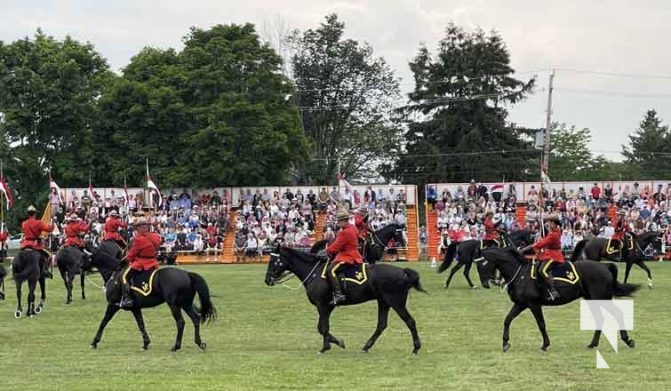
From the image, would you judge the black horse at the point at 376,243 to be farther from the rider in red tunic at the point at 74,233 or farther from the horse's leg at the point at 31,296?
the horse's leg at the point at 31,296

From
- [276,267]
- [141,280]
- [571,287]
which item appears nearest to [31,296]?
[141,280]

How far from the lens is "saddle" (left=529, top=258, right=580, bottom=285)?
1566 cm

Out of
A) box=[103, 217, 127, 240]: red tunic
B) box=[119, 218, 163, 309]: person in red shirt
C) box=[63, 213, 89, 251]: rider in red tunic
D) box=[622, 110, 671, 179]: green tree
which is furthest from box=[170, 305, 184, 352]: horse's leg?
box=[622, 110, 671, 179]: green tree

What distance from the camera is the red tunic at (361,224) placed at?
84.2 feet

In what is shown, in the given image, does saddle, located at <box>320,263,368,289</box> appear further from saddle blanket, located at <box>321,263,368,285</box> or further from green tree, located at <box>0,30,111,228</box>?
green tree, located at <box>0,30,111,228</box>

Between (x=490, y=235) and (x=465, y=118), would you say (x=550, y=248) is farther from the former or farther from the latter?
(x=465, y=118)

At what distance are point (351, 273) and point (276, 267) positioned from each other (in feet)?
5.07

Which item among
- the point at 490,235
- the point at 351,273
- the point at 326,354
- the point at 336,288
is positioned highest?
the point at 490,235

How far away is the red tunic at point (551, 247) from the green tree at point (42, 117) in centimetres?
4176

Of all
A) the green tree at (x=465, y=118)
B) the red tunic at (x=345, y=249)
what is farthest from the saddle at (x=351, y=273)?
the green tree at (x=465, y=118)

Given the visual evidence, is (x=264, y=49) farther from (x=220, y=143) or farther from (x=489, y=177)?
(x=489, y=177)

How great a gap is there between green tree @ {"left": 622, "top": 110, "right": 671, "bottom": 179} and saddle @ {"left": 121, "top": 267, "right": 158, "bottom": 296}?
7713 centimetres

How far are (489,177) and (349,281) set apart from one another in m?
54.1

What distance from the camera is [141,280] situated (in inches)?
628
